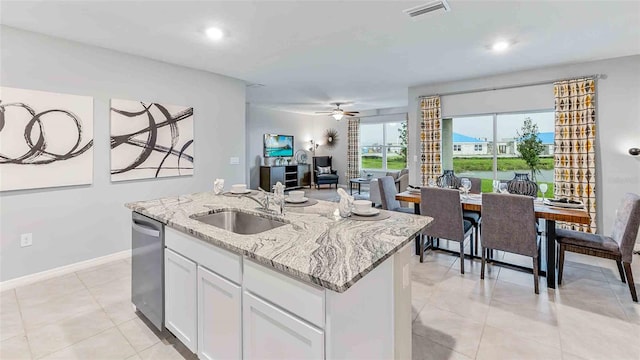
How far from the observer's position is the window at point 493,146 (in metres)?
4.87

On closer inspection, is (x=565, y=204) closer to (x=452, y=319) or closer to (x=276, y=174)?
(x=452, y=319)

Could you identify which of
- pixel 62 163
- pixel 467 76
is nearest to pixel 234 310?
pixel 62 163

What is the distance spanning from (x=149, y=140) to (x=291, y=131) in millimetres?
6117

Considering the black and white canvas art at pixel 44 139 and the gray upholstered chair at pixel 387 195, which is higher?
the black and white canvas art at pixel 44 139

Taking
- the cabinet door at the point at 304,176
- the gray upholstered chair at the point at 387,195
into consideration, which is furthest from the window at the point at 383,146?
the gray upholstered chair at the point at 387,195

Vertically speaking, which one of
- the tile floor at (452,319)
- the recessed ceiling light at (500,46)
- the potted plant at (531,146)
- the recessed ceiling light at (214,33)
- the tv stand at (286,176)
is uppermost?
the recessed ceiling light at (500,46)

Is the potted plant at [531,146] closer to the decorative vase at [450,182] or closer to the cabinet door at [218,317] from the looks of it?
the decorative vase at [450,182]

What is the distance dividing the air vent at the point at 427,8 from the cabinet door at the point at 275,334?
262 cm

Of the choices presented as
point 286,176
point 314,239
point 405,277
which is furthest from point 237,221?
point 286,176

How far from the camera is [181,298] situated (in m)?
1.83

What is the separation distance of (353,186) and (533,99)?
603 centimetres

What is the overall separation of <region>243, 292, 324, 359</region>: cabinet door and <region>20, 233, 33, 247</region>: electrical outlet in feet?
10.0

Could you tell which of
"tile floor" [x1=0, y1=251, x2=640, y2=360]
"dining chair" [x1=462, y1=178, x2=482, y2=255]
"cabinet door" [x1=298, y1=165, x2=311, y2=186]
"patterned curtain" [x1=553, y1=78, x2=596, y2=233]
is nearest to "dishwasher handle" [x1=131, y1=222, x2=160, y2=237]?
"tile floor" [x1=0, y1=251, x2=640, y2=360]

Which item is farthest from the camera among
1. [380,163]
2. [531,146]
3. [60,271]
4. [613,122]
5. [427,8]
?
[380,163]
